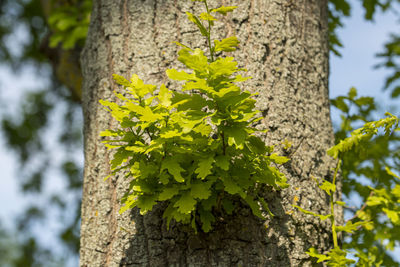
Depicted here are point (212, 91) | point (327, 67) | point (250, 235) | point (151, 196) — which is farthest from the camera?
point (327, 67)

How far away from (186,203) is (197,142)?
0.67 ft

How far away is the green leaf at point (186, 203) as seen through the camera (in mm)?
1178

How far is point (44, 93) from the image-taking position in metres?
6.63

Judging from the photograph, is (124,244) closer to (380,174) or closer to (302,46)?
(302,46)

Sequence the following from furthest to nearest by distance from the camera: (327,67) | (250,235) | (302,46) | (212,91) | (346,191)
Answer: (346,191)
(327,67)
(302,46)
(250,235)
(212,91)

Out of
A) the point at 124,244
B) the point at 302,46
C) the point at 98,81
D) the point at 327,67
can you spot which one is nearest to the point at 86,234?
the point at 124,244

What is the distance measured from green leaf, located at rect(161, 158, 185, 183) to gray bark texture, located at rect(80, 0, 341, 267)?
0.35 metres

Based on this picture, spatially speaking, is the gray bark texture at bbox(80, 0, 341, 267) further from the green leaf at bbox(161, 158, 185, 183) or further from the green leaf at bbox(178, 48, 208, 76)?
the green leaf at bbox(178, 48, 208, 76)

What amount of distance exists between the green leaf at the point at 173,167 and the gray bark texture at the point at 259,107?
0.35 metres

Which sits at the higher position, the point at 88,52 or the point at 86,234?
the point at 88,52

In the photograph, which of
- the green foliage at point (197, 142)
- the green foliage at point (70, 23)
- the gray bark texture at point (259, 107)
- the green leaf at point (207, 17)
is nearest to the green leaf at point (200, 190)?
the green foliage at point (197, 142)

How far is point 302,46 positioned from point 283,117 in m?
0.43

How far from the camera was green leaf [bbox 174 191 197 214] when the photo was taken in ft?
3.87

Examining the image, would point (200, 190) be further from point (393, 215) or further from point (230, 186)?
point (393, 215)
